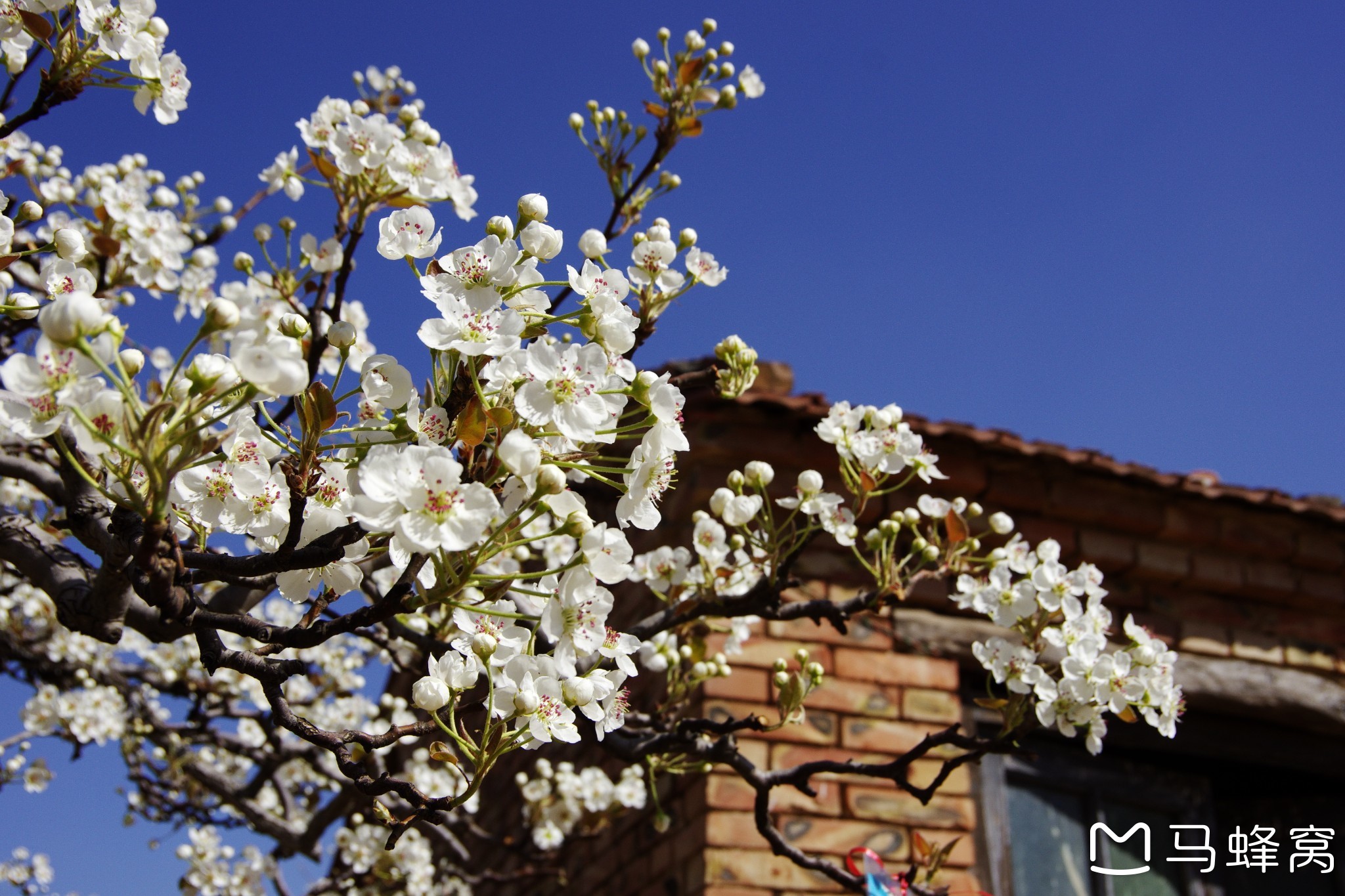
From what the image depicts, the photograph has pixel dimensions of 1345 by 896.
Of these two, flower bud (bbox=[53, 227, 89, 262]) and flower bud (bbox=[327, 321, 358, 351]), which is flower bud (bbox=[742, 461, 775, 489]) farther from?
flower bud (bbox=[53, 227, 89, 262])

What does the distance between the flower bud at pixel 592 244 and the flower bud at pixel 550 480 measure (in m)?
0.47

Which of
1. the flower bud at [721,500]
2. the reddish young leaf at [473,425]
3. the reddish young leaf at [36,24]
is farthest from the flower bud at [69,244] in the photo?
the flower bud at [721,500]

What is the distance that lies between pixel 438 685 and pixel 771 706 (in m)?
1.92

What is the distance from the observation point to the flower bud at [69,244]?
1385mm

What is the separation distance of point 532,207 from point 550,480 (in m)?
0.41

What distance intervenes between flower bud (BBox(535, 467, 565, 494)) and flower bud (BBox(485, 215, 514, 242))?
1.15 ft

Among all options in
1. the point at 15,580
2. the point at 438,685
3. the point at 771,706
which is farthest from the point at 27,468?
the point at 15,580

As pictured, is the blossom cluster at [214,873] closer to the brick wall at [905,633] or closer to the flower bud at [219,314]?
the brick wall at [905,633]

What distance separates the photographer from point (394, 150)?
1.78m

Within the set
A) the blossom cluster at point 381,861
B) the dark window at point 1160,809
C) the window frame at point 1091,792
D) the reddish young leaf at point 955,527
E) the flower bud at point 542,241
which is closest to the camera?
the flower bud at point 542,241

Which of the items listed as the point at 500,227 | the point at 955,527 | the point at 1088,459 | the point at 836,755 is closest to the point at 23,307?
the point at 500,227

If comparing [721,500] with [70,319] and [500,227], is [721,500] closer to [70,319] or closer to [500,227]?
[500,227]

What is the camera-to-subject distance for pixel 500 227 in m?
1.18

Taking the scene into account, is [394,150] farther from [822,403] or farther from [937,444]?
[937,444]
